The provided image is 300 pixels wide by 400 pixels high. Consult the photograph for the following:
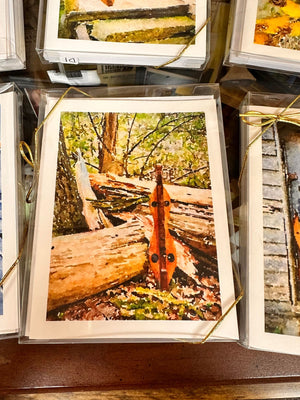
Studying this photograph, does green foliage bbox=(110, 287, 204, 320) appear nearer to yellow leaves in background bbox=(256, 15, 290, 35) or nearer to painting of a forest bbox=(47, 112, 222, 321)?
painting of a forest bbox=(47, 112, 222, 321)

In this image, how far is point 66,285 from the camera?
1.71ft

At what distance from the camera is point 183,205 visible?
56 centimetres

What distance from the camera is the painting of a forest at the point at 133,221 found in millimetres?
521

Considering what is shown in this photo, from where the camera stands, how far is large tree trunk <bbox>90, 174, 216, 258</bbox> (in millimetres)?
546

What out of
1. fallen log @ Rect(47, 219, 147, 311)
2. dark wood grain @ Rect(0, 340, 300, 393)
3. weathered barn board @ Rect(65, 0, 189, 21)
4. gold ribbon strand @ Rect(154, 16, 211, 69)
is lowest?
dark wood grain @ Rect(0, 340, 300, 393)

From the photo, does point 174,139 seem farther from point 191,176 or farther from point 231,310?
point 231,310

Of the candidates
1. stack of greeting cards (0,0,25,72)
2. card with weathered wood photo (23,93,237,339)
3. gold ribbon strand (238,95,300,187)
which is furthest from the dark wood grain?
stack of greeting cards (0,0,25,72)

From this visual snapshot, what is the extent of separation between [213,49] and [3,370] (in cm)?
58

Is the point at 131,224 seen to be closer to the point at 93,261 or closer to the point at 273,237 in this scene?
the point at 93,261

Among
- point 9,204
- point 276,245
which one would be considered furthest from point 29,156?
point 276,245

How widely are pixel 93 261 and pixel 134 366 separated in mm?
159

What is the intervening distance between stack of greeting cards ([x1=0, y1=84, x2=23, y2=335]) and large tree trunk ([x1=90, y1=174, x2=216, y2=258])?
12cm

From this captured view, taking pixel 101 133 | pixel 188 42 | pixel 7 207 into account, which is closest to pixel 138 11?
pixel 188 42

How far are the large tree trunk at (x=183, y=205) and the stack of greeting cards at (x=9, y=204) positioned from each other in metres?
0.12
